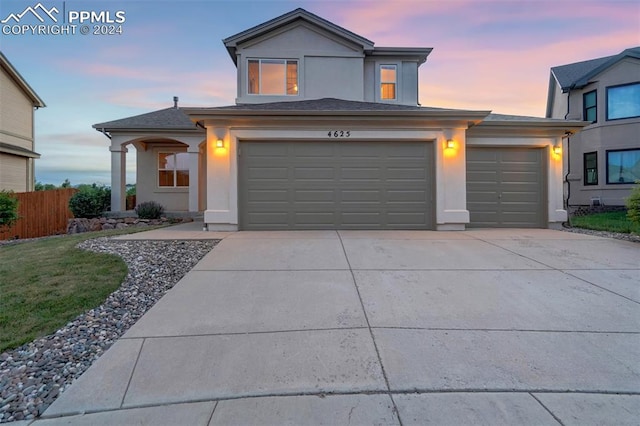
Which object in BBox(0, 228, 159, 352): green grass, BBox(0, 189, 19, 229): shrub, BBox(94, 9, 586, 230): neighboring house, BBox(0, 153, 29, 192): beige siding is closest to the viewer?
BBox(0, 228, 159, 352): green grass

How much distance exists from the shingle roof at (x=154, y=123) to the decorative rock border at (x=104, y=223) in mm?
3612

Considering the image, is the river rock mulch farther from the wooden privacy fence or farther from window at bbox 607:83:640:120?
window at bbox 607:83:640:120

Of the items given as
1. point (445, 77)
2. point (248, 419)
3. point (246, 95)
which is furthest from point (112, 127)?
point (445, 77)

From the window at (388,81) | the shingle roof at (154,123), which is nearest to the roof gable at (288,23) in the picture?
the window at (388,81)

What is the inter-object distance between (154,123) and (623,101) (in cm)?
2127

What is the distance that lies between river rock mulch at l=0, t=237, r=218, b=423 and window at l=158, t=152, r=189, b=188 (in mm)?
10195

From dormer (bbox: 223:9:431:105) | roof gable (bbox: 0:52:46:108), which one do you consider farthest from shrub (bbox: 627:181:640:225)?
roof gable (bbox: 0:52:46:108)

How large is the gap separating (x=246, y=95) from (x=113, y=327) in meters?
10.7

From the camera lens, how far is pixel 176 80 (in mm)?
16422

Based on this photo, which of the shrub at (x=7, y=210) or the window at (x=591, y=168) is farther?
the window at (x=591, y=168)

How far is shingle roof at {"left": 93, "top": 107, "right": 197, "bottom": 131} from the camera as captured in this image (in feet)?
44.0

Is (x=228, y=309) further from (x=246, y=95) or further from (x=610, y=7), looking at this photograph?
(x=610, y=7)

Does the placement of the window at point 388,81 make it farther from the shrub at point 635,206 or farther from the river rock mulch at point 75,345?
the river rock mulch at point 75,345

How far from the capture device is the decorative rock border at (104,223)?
1304cm
